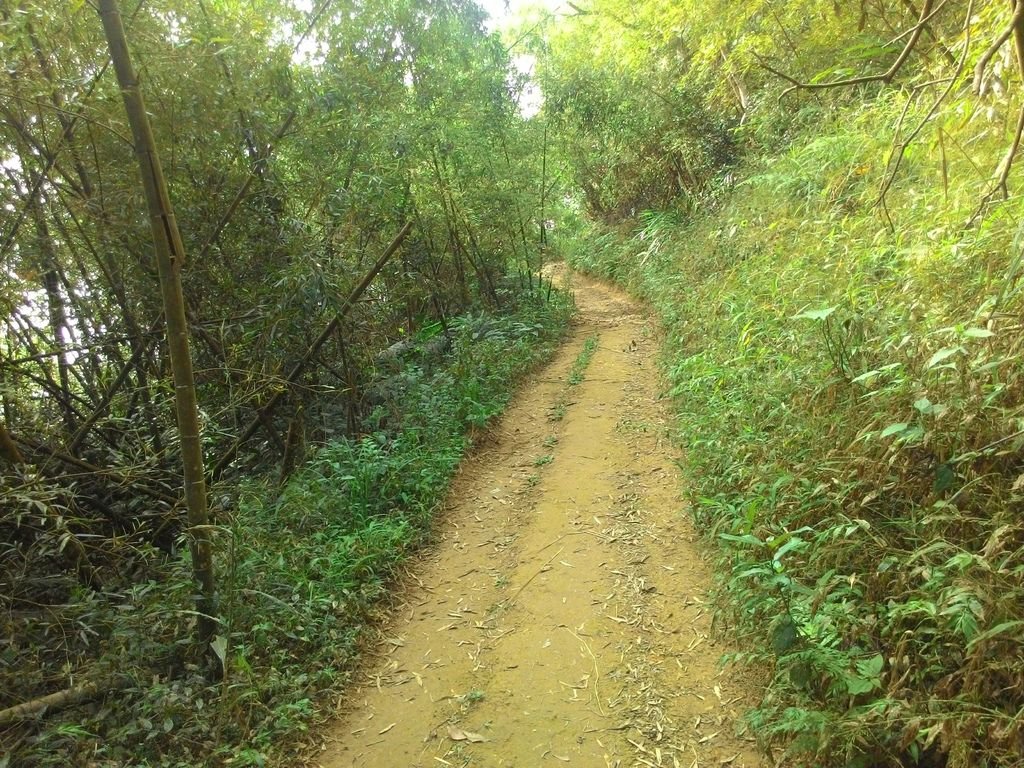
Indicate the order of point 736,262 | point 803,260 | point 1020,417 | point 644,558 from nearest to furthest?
1. point 1020,417
2. point 644,558
3. point 803,260
4. point 736,262

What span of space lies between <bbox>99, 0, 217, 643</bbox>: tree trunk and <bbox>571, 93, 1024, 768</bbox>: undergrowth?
273cm

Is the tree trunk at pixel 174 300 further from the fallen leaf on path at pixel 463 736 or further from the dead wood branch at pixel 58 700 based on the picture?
the fallen leaf on path at pixel 463 736

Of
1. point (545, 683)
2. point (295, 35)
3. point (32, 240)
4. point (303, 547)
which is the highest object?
point (295, 35)

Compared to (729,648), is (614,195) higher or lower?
higher

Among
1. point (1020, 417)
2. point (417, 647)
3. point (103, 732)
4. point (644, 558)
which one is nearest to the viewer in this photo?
point (1020, 417)

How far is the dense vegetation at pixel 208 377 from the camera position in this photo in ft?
10.2

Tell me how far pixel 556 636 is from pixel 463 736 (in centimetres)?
81

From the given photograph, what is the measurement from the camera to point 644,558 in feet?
13.5

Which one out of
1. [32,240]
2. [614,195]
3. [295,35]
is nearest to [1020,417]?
[32,240]

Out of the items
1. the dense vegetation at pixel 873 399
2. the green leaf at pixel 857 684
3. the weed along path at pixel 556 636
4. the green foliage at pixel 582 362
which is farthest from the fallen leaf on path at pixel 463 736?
the green foliage at pixel 582 362

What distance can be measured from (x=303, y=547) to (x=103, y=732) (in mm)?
1618

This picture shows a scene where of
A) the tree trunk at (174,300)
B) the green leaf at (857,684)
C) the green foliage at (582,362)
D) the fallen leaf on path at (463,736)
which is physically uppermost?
the tree trunk at (174,300)

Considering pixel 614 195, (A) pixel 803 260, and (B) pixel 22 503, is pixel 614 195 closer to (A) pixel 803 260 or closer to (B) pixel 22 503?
(A) pixel 803 260

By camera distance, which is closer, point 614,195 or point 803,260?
point 803,260
